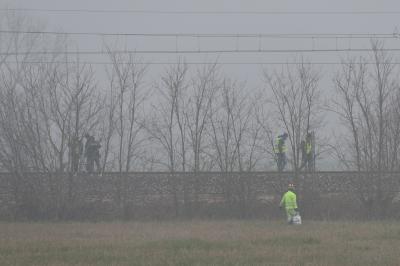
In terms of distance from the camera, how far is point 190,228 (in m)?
21.5

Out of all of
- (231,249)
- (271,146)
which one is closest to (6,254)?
(231,249)

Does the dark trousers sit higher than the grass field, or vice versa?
the dark trousers

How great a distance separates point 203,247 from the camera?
15.3 metres

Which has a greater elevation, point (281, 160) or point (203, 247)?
point (281, 160)

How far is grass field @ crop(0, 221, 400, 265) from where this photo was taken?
1324cm

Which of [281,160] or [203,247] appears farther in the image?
[281,160]

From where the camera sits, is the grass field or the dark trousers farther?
the dark trousers

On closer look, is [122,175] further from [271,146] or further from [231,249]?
[231,249]

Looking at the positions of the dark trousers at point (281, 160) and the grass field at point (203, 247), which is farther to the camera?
the dark trousers at point (281, 160)

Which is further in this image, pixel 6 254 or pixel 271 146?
pixel 271 146

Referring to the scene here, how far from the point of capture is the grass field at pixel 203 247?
521 inches

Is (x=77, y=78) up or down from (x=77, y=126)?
→ up

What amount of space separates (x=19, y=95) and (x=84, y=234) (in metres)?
11.3

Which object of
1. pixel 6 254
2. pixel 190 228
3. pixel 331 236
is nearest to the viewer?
pixel 6 254
